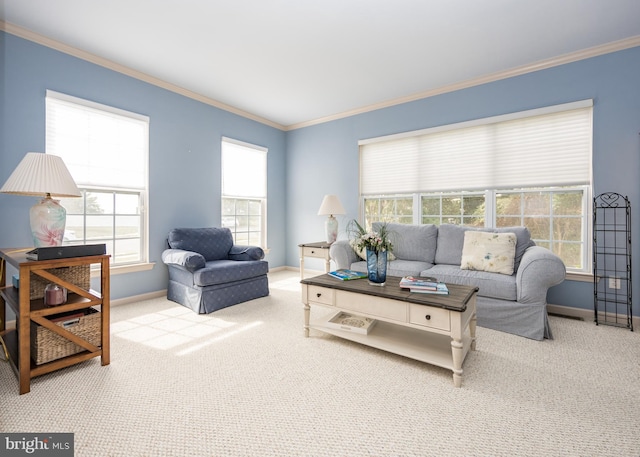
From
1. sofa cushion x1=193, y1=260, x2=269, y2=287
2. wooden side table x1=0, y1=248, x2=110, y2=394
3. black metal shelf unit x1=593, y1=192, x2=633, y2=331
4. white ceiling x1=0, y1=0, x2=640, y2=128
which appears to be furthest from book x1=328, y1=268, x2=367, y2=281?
black metal shelf unit x1=593, y1=192, x2=633, y2=331

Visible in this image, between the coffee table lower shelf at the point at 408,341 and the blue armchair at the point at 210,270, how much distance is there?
4.17 feet

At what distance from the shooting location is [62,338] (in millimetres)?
1896

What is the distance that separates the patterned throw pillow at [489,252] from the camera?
2875 mm

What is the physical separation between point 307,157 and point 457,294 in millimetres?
3825

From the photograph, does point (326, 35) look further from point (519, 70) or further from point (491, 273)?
point (491, 273)

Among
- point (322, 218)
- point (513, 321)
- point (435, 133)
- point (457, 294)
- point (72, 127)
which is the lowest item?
point (513, 321)

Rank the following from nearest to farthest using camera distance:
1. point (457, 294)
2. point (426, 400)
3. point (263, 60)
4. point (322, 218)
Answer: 1. point (426, 400)
2. point (457, 294)
3. point (263, 60)
4. point (322, 218)

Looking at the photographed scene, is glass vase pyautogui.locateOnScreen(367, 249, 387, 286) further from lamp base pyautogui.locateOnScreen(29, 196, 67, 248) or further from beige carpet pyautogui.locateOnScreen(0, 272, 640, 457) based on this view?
lamp base pyautogui.locateOnScreen(29, 196, 67, 248)

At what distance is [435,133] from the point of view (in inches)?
156

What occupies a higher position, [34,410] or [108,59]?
[108,59]

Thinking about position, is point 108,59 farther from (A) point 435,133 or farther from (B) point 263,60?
(A) point 435,133

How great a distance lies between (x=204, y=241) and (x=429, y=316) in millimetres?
2892

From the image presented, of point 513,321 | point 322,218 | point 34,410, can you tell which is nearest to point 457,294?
point 513,321

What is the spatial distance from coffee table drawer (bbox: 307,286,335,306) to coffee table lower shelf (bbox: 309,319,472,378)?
223 mm
